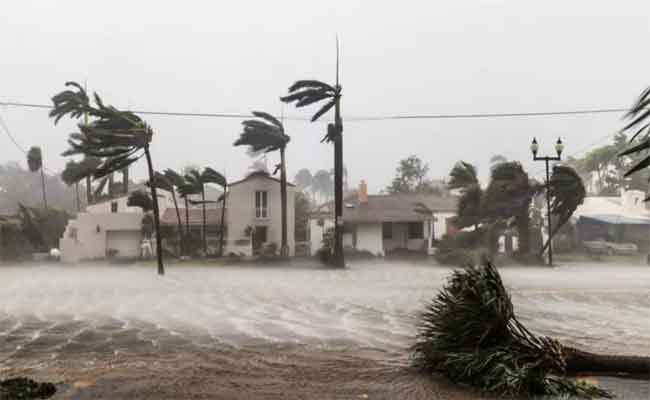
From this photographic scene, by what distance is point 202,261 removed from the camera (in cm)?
3356

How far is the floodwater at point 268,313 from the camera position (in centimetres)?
867

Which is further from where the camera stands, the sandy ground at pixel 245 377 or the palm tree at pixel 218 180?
the palm tree at pixel 218 180

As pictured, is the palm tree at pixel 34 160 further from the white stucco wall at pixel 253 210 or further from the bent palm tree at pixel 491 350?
the bent palm tree at pixel 491 350

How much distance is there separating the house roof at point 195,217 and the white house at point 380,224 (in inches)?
252

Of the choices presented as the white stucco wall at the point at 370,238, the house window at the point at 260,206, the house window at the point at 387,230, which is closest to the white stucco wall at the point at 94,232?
the house window at the point at 260,206

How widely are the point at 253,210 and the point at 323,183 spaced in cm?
7460

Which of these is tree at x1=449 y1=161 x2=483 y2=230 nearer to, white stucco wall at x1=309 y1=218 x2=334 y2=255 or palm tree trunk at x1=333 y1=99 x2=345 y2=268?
palm tree trunk at x1=333 y1=99 x2=345 y2=268

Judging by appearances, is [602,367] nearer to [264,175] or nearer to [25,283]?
[25,283]

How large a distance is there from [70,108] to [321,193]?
73.9 meters

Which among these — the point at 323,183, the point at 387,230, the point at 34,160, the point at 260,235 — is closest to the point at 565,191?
the point at 387,230

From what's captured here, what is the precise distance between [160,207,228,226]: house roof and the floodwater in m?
13.3

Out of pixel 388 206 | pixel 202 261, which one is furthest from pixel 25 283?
pixel 388 206

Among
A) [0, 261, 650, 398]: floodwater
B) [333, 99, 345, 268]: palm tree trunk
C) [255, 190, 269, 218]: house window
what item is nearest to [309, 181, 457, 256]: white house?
[255, 190, 269, 218]: house window

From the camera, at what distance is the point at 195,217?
38906 millimetres
